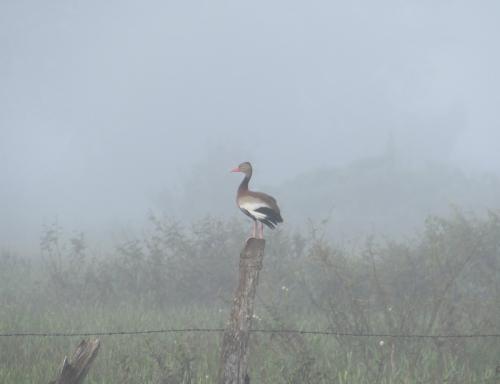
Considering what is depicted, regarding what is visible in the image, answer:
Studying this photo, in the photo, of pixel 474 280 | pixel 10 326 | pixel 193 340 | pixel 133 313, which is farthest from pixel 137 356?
pixel 474 280

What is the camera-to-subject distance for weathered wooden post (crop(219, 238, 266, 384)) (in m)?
4.20

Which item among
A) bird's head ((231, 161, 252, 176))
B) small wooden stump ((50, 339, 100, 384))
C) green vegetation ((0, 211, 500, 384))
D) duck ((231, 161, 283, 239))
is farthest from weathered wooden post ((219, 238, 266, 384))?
green vegetation ((0, 211, 500, 384))

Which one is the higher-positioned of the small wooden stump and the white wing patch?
the white wing patch

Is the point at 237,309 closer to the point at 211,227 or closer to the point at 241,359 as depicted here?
the point at 241,359

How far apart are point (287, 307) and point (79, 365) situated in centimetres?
766

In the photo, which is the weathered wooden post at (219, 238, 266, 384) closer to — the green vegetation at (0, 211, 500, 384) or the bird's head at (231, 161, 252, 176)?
the bird's head at (231, 161, 252, 176)

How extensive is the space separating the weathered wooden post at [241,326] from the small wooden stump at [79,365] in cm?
98

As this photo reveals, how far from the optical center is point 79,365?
3809mm

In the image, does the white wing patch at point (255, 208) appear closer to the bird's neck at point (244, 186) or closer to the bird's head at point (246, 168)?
the bird's neck at point (244, 186)

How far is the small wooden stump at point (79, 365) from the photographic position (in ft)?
12.4

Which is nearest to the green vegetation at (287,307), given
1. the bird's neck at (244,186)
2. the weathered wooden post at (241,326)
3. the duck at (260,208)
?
the duck at (260,208)

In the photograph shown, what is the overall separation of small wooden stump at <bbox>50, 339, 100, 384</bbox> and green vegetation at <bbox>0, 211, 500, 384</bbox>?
2.45m

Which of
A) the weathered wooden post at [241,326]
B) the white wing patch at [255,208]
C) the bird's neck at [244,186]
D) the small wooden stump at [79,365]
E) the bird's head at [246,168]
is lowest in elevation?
the small wooden stump at [79,365]

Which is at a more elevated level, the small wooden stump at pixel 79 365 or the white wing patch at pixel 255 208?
the white wing patch at pixel 255 208
